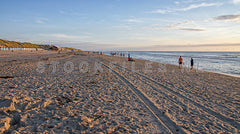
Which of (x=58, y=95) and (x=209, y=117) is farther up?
(x=58, y=95)

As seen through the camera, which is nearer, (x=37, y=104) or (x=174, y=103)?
(x=37, y=104)

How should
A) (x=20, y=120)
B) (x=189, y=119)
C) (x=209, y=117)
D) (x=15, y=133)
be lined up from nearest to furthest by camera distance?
(x=15, y=133)
(x=20, y=120)
(x=189, y=119)
(x=209, y=117)

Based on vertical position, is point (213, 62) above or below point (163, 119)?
above

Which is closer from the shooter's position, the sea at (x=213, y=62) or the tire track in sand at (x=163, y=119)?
the tire track in sand at (x=163, y=119)

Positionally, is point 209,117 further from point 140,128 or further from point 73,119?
point 73,119

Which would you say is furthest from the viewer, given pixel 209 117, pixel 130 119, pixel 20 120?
pixel 209 117

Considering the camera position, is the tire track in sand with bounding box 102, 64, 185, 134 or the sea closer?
the tire track in sand with bounding box 102, 64, 185, 134

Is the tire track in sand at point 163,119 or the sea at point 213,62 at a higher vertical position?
the sea at point 213,62

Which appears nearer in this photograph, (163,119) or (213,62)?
(163,119)

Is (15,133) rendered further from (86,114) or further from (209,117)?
(209,117)

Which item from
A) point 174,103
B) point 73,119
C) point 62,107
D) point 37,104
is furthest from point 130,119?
A: point 37,104

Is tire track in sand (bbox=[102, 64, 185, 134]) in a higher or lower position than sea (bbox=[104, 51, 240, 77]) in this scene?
lower

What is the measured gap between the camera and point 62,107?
15.7ft

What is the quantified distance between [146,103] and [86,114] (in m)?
2.43
